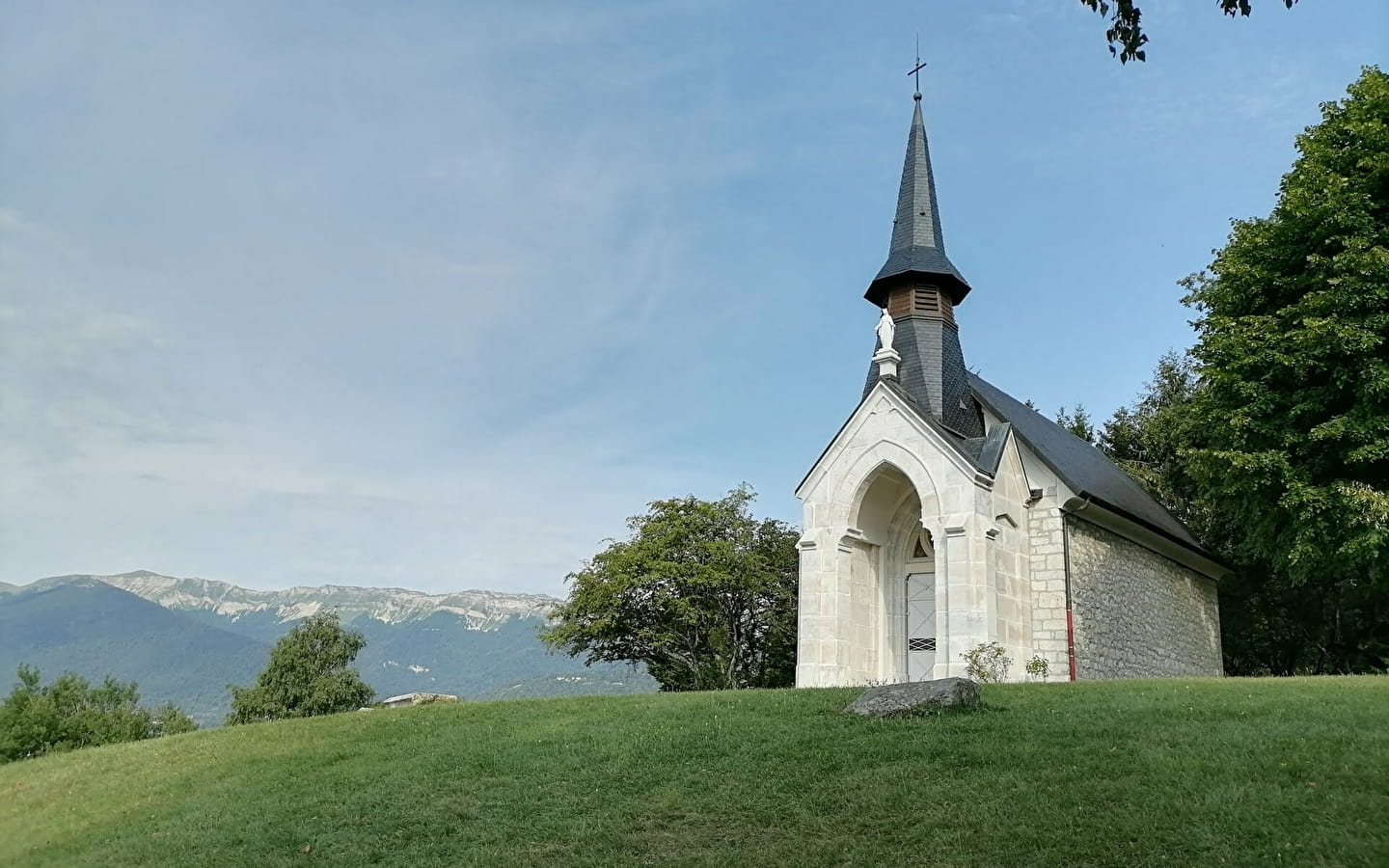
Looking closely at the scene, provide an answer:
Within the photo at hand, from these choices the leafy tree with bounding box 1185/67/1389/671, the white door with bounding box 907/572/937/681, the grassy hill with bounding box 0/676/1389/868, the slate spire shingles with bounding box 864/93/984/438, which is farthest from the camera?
the slate spire shingles with bounding box 864/93/984/438

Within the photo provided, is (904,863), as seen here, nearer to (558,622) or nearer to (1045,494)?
(1045,494)

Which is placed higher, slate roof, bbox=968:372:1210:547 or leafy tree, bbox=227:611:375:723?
slate roof, bbox=968:372:1210:547

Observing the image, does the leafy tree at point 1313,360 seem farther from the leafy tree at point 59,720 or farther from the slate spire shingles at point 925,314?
the leafy tree at point 59,720

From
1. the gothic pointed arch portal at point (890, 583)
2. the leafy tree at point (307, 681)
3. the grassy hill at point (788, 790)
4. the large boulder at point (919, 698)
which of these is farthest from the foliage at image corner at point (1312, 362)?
the leafy tree at point (307, 681)

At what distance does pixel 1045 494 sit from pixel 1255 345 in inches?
214

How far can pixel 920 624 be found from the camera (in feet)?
81.6

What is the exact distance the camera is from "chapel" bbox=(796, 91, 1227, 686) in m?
21.9

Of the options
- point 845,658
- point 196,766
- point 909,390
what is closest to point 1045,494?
point 909,390

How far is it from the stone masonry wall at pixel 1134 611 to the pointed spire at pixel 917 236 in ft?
23.5

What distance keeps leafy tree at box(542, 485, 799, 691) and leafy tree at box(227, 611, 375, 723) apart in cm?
1700

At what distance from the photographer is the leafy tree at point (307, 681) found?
45.1m

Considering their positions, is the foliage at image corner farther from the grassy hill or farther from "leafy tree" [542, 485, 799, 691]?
"leafy tree" [542, 485, 799, 691]

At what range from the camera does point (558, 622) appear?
1353 inches

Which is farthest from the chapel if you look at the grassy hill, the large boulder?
the large boulder
